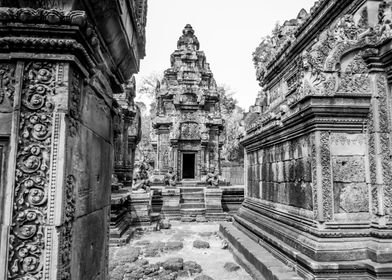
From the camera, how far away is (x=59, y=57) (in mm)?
1648

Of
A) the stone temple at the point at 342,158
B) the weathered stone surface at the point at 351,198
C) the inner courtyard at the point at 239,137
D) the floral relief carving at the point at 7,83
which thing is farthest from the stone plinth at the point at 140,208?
the floral relief carving at the point at 7,83

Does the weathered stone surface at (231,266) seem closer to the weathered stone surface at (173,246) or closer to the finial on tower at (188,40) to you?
the weathered stone surface at (173,246)

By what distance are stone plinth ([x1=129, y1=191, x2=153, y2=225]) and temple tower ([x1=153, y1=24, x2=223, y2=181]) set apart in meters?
6.22

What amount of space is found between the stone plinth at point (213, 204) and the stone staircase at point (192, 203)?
307 millimetres

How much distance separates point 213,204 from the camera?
41.7ft

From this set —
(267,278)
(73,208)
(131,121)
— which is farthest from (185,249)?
(131,121)

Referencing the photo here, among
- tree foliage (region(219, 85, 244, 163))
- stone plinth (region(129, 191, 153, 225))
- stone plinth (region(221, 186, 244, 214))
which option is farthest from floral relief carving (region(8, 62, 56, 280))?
tree foliage (region(219, 85, 244, 163))

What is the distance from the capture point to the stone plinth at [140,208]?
32.2ft

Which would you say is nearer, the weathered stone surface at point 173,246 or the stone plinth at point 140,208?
the weathered stone surface at point 173,246

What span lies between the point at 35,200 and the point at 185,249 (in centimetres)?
618

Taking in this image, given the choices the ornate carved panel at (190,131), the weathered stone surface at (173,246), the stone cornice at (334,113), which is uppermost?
the ornate carved panel at (190,131)

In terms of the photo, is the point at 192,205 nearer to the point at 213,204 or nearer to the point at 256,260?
the point at 213,204

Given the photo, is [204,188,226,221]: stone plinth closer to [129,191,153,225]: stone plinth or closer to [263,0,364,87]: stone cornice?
[129,191,153,225]: stone plinth

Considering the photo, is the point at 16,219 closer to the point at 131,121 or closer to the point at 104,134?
the point at 104,134
